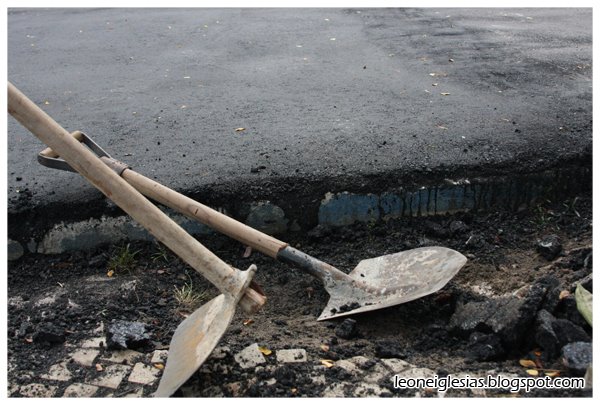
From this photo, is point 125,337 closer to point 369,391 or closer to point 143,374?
point 143,374

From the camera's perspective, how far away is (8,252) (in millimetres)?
4211

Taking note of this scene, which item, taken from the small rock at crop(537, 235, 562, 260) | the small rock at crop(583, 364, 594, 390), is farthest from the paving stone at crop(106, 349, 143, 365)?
the small rock at crop(537, 235, 562, 260)

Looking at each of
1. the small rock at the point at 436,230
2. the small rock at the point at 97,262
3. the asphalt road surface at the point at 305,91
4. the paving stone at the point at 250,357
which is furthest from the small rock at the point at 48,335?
the small rock at the point at 436,230

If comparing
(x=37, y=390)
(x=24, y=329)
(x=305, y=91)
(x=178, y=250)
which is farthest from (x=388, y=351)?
(x=305, y=91)

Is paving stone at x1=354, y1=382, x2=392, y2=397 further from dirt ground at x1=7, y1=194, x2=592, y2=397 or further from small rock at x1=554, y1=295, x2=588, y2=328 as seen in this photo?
small rock at x1=554, y1=295, x2=588, y2=328

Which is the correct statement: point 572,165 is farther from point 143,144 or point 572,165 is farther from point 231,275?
point 143,144

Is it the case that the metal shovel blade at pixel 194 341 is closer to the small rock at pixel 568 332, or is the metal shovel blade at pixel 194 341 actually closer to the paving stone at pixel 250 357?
the paving stone at pixel 250 357

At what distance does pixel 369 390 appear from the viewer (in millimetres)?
2906

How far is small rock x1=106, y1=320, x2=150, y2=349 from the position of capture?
3.33 metres

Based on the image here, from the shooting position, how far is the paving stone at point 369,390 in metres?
2.88

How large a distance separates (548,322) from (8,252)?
3244 millimetres

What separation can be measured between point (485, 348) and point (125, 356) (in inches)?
69.6

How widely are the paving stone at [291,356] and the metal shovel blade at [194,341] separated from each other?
0.33 meters
